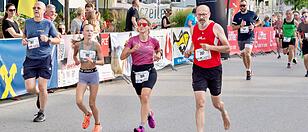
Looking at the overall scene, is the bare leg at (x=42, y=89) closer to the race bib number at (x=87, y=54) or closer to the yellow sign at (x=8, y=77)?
the race bib number at (x=87, y=54)

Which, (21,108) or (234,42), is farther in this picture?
(234,42)

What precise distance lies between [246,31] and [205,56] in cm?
726

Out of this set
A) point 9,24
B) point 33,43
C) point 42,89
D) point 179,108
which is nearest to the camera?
point 33,43

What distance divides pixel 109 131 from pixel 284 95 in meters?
4.99

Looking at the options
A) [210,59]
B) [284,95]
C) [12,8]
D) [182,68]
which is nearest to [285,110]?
[284,95]

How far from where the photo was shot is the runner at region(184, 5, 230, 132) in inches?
269

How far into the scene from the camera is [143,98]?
742 centimetres

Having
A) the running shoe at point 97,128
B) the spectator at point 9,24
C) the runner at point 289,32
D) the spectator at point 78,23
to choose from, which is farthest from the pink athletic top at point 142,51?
the runner at point 289,32

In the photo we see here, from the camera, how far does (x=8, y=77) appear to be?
10.0m

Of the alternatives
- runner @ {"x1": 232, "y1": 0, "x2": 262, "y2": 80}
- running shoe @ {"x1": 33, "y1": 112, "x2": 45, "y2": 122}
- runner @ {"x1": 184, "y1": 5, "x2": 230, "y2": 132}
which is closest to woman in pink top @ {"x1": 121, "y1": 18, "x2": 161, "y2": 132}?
runner @ {"x1": 184, "y1": 5, "x2": 230, "y2": 132}

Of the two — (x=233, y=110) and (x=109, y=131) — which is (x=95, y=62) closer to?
(x=109, y=131)

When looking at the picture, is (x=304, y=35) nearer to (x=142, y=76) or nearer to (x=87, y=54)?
(x=142, y=76)

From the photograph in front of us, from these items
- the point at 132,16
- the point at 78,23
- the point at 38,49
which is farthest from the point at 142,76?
the point at 132,16

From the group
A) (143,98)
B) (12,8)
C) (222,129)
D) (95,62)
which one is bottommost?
(222,129)
